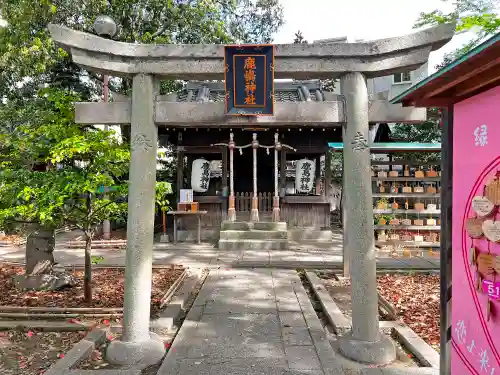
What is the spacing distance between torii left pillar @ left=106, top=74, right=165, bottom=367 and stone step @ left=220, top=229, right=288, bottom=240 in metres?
7.38

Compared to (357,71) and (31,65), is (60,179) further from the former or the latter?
(31,65)

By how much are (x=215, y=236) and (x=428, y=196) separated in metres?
7.98

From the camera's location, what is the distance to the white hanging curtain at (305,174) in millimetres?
13078

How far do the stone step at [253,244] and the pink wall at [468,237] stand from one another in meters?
8.56

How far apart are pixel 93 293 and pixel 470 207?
6397 mm

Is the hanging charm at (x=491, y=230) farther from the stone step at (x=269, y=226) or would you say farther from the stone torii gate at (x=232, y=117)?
the stone step at (x=269, y=226)

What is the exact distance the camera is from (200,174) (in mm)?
13180

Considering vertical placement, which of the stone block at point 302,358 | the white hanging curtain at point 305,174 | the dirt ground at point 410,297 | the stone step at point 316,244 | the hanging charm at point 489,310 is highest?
the white hanging curtain at point 305,174

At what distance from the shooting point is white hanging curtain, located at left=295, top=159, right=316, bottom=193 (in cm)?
1308

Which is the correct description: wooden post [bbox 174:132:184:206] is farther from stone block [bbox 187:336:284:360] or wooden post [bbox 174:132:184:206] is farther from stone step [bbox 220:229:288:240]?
stone block [bbox 187:336:284:360]

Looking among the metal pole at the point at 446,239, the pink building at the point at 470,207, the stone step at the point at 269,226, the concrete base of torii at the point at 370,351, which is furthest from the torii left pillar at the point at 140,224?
the stone step at the point at 269,226

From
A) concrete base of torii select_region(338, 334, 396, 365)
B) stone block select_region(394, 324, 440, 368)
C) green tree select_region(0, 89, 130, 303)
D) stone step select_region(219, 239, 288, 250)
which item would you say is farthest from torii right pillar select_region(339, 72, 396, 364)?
stone step select_region(219, 239, 288, 250)

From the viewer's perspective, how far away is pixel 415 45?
4.11m

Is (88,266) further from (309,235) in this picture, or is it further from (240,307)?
(309,235)
